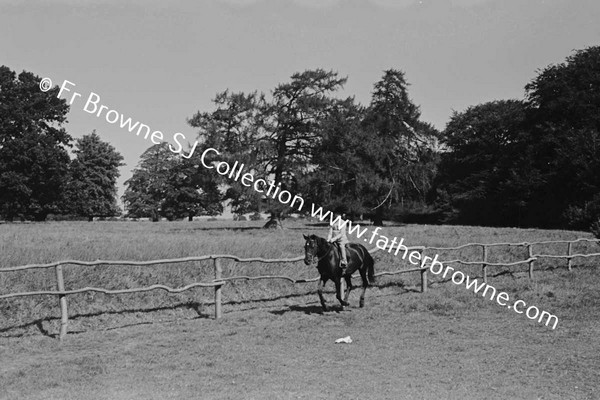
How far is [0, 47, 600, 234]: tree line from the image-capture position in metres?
35.9

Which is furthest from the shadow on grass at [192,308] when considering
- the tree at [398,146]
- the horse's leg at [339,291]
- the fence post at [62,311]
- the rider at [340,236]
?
the tree at [398,146]

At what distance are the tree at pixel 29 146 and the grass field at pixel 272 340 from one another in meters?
30.8

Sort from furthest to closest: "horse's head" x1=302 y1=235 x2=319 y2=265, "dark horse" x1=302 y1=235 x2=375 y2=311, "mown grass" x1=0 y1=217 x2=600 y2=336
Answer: "dark horse" x1=302 y1=235 x2=375 y2=311
"horse's head" x1=302 y1=235 x2=319 y2=265
"mown grass" x1=0 y1=217 x2=600 y2=336

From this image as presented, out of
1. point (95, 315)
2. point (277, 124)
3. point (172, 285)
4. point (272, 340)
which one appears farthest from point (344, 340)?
point (277, 124)

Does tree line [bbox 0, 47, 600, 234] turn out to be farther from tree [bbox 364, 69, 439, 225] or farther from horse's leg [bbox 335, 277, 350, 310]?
horse's leg [bbox 335, 277, 350, 310]

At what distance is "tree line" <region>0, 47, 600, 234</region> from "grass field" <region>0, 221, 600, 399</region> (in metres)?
16.6

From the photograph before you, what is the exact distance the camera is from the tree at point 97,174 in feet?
217

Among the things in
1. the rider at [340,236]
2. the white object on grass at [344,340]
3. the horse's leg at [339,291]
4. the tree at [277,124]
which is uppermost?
the tree at [277,124]

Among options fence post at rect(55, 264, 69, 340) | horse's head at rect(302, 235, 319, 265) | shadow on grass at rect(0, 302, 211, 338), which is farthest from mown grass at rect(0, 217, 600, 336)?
horse's head at rect(302, 235, 319, 265)

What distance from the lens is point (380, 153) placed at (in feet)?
132

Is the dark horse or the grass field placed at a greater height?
the dark horse

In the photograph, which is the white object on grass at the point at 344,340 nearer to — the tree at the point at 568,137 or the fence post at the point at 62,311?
the fence post at the point at 62,311

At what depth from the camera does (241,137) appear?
35812 millimetres

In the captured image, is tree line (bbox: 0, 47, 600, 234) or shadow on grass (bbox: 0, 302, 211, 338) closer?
shadow on grass (bbox: 0, 302, 211, 338)
